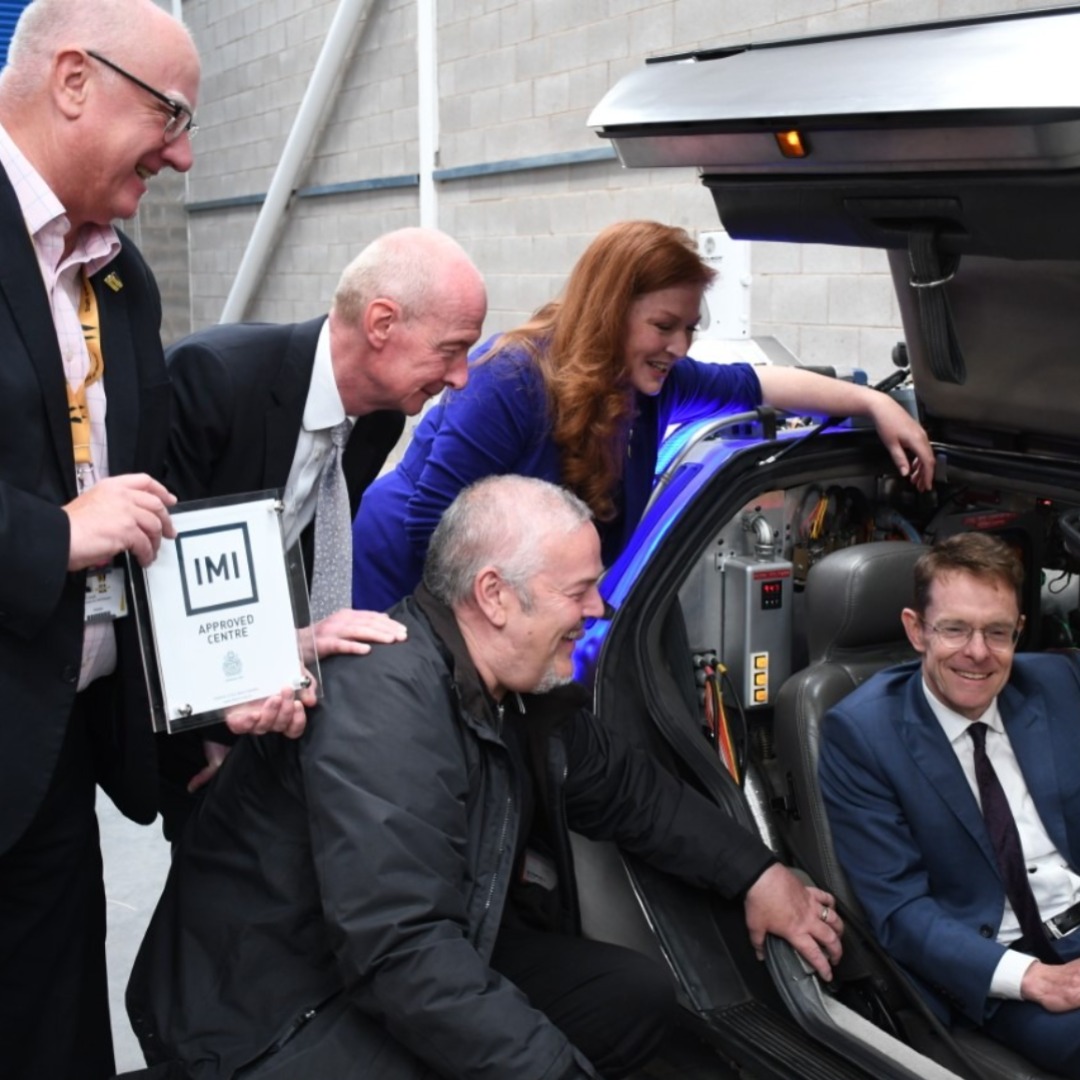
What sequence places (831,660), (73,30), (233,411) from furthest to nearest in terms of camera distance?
1. (831,660)
2. (233,411)
3. (73,30)

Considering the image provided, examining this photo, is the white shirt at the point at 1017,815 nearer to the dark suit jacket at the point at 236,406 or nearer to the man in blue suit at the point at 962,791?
the man in blue suit at the point at 962,791

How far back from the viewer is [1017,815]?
2354 mm

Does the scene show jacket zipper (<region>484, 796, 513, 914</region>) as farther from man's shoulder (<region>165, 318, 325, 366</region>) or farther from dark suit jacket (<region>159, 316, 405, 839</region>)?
man's shoulder (<region>165, 318, 325, 366</region>)

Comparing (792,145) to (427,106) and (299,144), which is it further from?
(299,144)

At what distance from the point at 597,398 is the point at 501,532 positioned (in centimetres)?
62

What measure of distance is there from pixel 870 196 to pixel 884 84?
0.22 m

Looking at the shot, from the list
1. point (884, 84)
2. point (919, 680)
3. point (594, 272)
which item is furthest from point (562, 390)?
point (884, 84)

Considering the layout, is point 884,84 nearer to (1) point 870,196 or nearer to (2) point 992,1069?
(1) point 870,196

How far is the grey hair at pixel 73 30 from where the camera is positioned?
163cm

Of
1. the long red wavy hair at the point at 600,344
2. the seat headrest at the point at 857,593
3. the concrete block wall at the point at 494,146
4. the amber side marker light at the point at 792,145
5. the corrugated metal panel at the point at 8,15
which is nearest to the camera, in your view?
the amber side marker light at the point at 792,145

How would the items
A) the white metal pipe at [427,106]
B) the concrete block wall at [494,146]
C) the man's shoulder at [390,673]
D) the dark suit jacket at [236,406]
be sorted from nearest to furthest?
the man's shoulder at [390,673], the dark suit jacket at [236,406], the concrete block wall at [494,146], the white metal pipe at [427,106]

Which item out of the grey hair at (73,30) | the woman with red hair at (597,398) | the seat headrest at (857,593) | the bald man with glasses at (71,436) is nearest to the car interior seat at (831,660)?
the seat headrest at (857,593)

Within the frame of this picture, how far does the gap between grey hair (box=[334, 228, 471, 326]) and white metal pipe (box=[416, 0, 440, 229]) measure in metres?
6.21

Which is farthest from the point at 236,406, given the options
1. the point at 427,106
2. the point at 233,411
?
the point at 427,106
